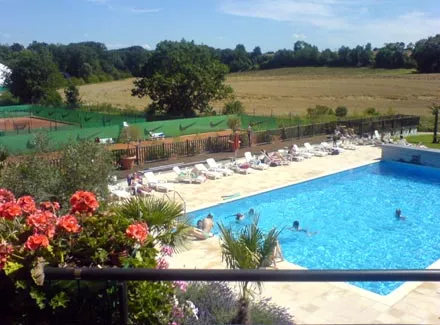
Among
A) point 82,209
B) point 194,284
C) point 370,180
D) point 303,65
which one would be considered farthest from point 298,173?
point 303,65

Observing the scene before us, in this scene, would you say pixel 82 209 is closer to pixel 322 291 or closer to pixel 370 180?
pixel 322 291

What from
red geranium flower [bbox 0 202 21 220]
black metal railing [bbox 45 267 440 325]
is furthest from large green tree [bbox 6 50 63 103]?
black metal railing [bbox 45 267 440 325]

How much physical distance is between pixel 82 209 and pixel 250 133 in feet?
71.1

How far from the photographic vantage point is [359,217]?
16.7 m

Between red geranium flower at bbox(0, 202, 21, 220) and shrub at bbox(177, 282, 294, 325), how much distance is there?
277 cm

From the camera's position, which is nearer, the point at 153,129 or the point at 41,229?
the point at 41,229

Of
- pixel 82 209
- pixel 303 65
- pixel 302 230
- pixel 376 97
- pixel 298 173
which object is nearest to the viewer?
pixel 82 209

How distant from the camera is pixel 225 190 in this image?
59.0 feet

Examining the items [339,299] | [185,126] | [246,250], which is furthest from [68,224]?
[185,126]

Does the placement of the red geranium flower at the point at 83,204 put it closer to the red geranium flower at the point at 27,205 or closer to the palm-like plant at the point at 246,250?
the red geranium flower at the point at 27,205

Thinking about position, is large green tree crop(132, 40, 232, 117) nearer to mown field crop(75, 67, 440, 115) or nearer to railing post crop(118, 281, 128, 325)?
mown field crop(75, 67, 440, 115)

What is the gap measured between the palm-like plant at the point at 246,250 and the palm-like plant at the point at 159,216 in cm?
72

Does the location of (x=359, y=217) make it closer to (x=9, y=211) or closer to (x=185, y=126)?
(x=9, y=211)

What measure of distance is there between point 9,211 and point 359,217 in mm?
14620
